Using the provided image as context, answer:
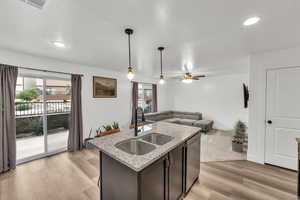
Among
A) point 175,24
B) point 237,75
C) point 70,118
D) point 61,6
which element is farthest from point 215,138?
point 61,6

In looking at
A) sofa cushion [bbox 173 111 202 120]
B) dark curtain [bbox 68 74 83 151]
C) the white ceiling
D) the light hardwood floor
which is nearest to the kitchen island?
the light hardwood floor

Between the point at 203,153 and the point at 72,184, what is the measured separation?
3071 millimetres

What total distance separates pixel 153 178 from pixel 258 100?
302 centimetres

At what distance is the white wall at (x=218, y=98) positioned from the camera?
17.1ft

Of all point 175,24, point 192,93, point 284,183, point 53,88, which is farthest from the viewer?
point 192,93

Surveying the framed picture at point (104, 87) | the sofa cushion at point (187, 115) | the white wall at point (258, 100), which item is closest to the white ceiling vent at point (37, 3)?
the framed picture at point (104, 87)

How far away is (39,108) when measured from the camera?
315 cm

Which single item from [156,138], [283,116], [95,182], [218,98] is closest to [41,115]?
[95,182]

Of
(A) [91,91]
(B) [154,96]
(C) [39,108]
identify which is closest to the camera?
(C) [39,108]

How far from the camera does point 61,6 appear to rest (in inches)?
52.4

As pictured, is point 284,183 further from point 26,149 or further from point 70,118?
point 26,149

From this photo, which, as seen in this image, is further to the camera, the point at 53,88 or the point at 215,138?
the point at 215,138

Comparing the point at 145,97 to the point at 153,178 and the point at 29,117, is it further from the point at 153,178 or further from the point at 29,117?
the point at 153,178

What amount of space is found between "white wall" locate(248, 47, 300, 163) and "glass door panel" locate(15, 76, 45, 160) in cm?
519
